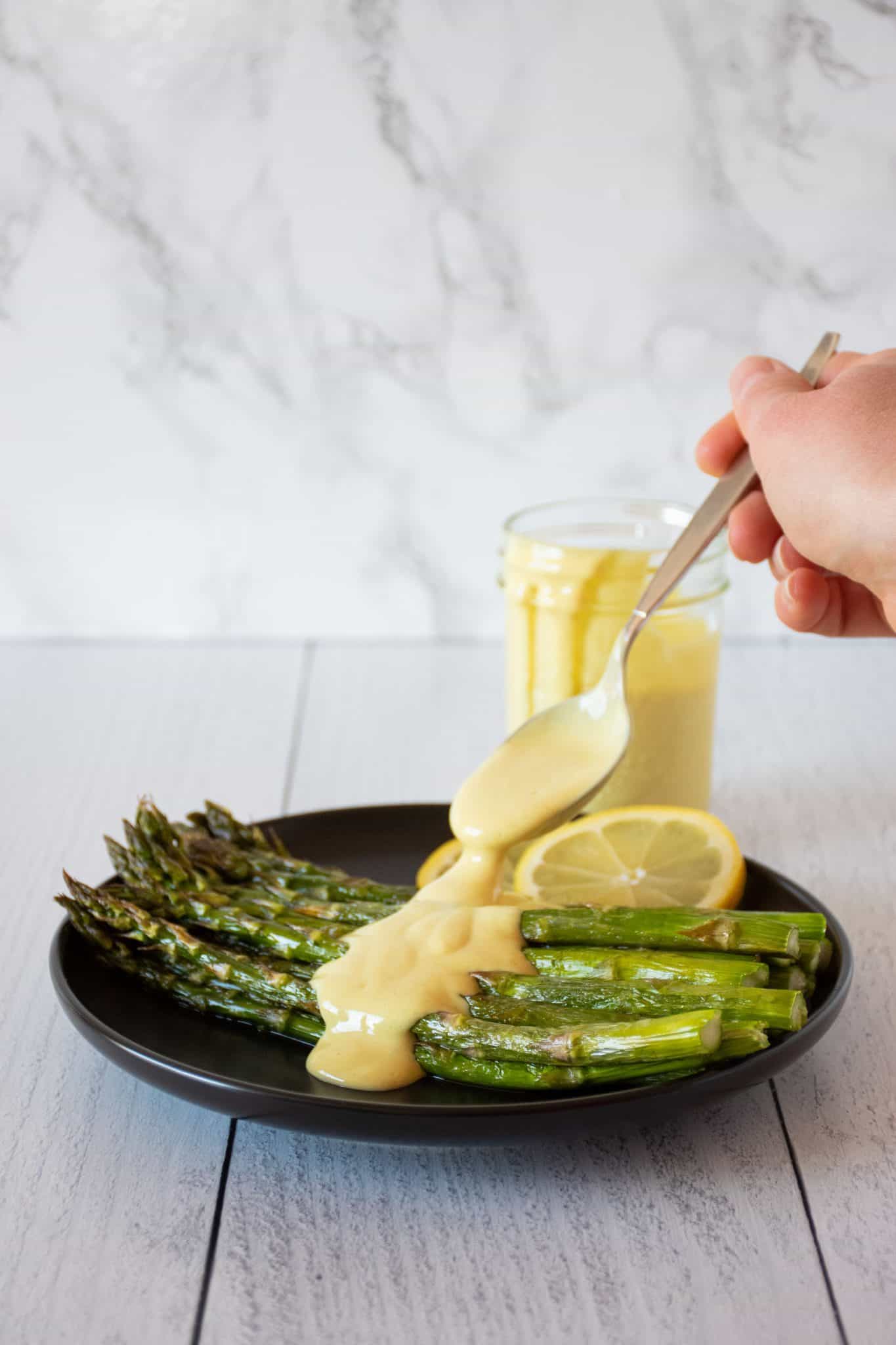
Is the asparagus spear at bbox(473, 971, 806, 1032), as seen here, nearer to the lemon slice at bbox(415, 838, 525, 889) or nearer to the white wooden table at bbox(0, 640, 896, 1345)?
the white wooden table at bbox(0, 640, 896, 1345)

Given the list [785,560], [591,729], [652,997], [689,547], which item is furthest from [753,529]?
[652,997]

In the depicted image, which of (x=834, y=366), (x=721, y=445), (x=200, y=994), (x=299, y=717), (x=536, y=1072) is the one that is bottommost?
(x=299, y=717)

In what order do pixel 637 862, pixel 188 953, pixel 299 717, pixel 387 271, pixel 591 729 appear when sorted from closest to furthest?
pixel 188 953
pixel 637 862
pixel 591 729
pixel 299 717
pixel 387 271

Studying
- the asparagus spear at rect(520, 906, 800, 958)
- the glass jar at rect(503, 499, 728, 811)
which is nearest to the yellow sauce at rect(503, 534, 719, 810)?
the glass jar at rect(503, 499, 728, 811)

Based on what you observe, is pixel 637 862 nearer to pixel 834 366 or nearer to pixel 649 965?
pixel 649 965

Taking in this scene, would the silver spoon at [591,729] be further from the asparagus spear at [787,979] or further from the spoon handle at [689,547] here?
the asparagus spear at [787,979]

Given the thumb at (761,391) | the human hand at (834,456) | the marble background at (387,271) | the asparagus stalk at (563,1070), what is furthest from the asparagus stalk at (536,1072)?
the marble background at (387,271)

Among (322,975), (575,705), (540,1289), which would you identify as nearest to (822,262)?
(575,705)
